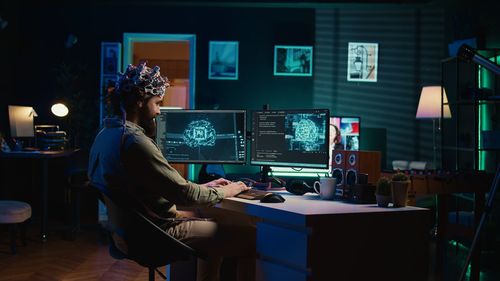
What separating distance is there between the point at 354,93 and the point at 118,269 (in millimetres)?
3885

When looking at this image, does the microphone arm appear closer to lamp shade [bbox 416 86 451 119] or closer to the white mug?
the white mug

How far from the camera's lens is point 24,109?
19.4 feet

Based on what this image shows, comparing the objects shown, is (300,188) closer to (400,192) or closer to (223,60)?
(400,192)

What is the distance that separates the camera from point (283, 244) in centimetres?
240

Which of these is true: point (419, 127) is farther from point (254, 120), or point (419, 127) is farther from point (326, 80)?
point (254, 120)

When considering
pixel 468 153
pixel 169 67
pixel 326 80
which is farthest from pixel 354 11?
pixel 169 67

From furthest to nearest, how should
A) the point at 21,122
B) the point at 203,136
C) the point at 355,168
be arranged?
the point at 21,122 → the point at 203,136 → the point at 355,168

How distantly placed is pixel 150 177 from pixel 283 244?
683 mm

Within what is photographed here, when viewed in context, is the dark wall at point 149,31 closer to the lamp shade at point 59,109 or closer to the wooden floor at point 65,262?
the lamp shade at point 59,109

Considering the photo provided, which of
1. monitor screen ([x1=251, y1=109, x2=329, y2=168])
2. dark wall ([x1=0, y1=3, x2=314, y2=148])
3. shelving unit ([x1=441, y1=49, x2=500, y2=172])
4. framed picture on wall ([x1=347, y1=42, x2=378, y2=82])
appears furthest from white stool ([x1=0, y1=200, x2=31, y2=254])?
A: framed picture on wall ([x1=347, y1=42, x2=378, y2=82])

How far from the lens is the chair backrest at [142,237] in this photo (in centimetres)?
214

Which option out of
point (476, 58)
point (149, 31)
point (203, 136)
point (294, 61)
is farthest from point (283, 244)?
point (149, 31)

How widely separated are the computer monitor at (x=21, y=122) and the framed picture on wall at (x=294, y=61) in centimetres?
303

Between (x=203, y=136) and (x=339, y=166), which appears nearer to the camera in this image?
(x=339, y=166)
